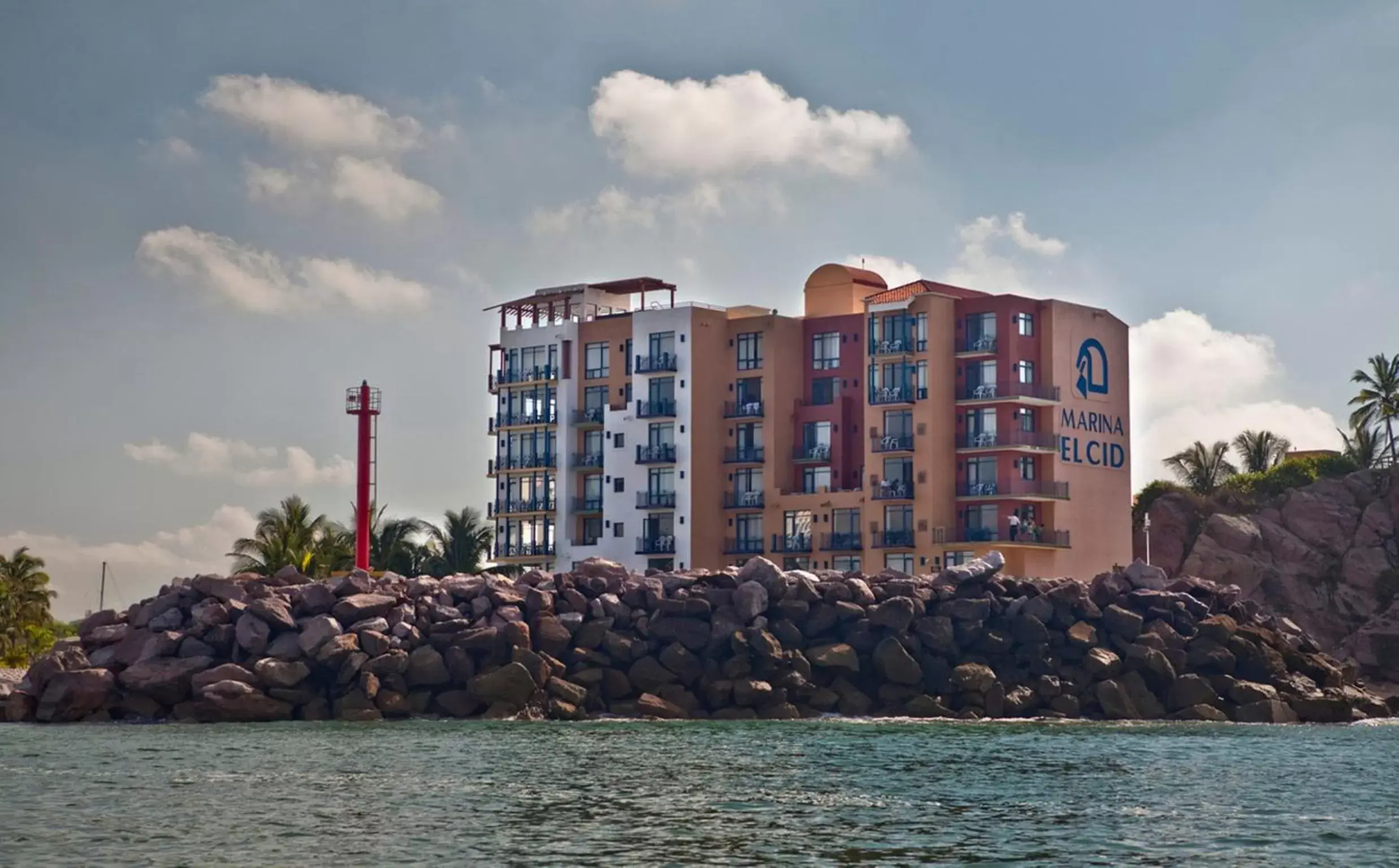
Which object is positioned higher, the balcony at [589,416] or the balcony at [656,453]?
the balcony at [589,416]

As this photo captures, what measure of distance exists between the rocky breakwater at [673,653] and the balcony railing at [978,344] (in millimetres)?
23498

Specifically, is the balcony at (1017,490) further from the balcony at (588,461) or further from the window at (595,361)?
the window at (595,361)

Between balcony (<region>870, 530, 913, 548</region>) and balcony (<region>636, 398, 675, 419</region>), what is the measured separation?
1277cm

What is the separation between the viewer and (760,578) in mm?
63594

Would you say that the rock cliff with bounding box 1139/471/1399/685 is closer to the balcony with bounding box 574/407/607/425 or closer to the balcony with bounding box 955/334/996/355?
the balcony with bounding box 955/334/996/355

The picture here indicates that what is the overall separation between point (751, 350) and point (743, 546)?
32.3 ft

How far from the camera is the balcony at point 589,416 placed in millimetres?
98875

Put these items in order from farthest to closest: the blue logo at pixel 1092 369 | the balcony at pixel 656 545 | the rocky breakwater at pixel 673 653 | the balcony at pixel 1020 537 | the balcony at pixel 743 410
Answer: the balcony at pixel 656 545
the balcony at pixel 743 410
the blue logo at pixel 1092 369
the balcony at pixel 1020 537
the rocky breakwater at pixel 673 653

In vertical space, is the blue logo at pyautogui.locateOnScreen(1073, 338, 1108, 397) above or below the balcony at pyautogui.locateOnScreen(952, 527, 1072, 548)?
above

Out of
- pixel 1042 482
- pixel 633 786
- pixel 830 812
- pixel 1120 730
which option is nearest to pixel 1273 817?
pixel 830 812

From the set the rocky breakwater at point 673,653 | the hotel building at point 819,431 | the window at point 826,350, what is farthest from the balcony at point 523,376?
the rocky breakwater at point 673,653

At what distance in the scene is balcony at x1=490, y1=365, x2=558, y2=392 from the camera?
331 feet

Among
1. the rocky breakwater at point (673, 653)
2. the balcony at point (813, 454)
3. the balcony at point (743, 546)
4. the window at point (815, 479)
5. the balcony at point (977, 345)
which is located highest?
the balcony at point (977, 345)

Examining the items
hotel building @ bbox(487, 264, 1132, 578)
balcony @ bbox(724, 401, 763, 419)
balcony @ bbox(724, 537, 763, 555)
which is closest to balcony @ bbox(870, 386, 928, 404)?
hotel building @ bbox(487, 264, 1132, 578)
